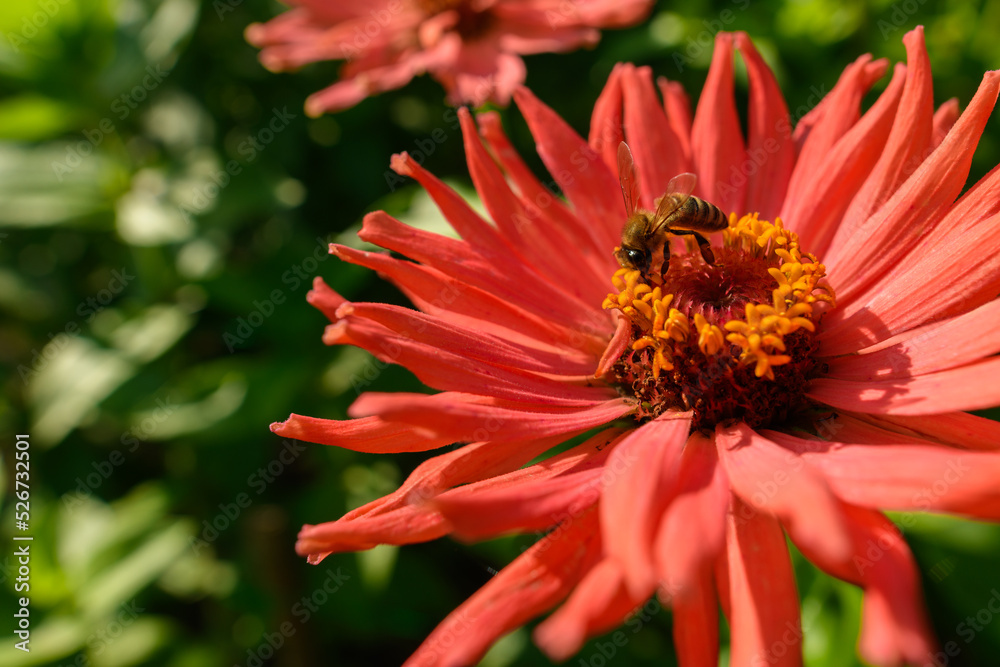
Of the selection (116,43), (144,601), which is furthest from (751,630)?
(116,43)

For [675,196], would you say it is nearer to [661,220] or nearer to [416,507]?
[661,220]

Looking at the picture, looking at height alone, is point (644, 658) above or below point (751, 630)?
below

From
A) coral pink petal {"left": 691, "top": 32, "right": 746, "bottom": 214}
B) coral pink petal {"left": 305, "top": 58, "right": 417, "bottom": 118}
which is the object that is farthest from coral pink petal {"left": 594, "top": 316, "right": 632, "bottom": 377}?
coral pink petal {"left": 305, "top": 58, "right": 417, "bottom": 118}

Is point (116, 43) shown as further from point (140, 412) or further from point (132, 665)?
point (132, 665)

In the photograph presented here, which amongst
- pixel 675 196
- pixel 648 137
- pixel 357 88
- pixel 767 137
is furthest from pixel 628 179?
pixel 357 88

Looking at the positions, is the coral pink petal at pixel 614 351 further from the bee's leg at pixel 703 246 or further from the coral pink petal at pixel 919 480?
the coral pink petal at pixel 919 480

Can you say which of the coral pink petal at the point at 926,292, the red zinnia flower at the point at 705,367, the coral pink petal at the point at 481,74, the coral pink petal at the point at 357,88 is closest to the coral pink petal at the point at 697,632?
the red zinnia flower at the point at 705,367

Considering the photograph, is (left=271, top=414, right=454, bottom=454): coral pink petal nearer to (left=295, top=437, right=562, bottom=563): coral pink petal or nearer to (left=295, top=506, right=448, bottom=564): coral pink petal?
(left=295, top=437, right=562, bottom=563): coral pink petal
